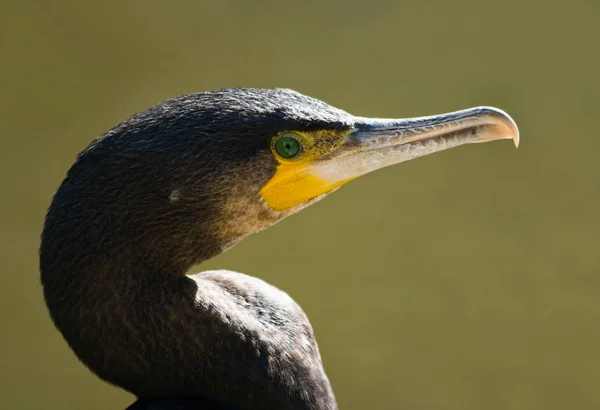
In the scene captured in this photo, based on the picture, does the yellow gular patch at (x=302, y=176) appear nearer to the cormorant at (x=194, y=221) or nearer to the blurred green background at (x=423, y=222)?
the cormorant at (x=194, y=221)

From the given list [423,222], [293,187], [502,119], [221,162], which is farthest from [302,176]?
[423,222]

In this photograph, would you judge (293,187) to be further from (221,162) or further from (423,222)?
(423,222)

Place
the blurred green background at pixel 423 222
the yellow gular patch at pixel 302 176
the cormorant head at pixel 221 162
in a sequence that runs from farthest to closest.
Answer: the blurred green background at pixel 423 222 → the yellow gular patch at pixel 302 176 → the cormorant head at pixel 221 162

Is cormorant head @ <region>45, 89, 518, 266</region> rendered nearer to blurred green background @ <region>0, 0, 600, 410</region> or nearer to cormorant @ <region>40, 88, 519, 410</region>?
cormorant @ <region>40, 88, 519, 410</region>

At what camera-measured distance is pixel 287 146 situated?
5.33ft

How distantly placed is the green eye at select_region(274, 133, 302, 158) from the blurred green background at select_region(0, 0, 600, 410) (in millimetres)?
1634

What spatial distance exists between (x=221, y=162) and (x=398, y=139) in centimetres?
34

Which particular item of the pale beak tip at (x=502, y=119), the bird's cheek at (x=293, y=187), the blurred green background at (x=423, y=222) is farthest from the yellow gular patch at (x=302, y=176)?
the blurred green background at (x=423, y=222)

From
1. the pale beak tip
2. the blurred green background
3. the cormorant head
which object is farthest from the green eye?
the blurred green background

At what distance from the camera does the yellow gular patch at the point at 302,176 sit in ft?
5.39

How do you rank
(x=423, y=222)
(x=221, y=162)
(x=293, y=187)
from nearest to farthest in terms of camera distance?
(x=221, y=162) < (x=293, y=187) < (x=423, y=222)

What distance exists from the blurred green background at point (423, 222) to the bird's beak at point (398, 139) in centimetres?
159

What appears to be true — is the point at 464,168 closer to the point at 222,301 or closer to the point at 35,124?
the point at 35,124

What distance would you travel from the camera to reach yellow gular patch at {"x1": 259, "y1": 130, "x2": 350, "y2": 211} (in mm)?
1644
